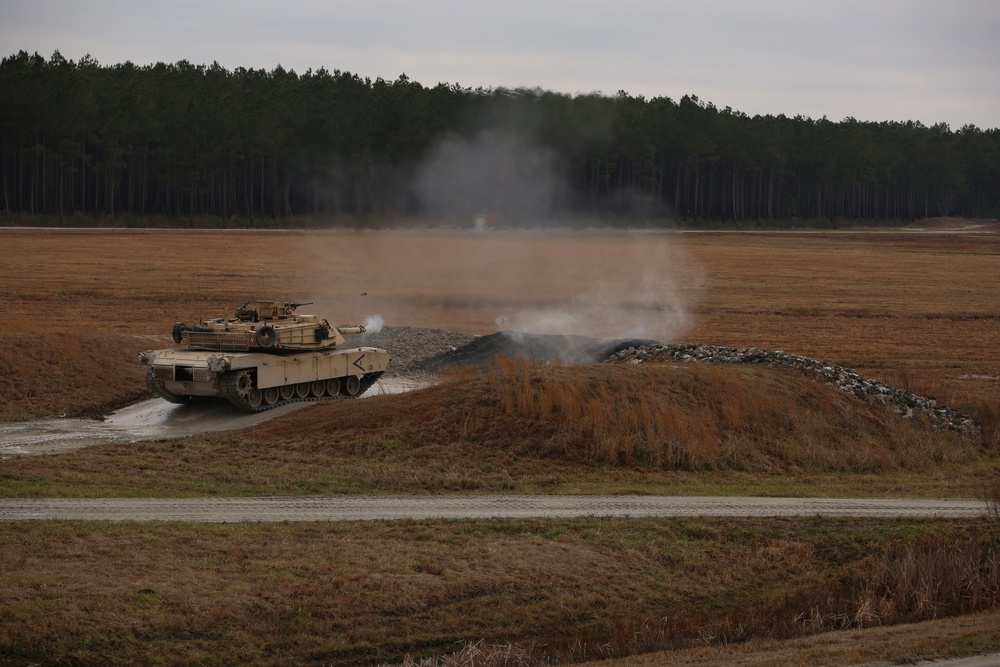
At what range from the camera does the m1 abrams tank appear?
87.7 ft

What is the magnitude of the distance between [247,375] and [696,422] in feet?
33.8

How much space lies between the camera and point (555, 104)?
46500 millimetres

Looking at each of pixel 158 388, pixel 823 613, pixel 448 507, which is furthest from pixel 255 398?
pixel 823 613

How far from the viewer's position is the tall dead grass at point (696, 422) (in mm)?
22594

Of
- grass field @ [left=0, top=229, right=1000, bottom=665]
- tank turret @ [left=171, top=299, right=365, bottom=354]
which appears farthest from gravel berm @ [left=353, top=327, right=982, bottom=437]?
tank turret @ [left=171, top=299, right=365, bottom=354]

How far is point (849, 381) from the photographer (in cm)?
2755

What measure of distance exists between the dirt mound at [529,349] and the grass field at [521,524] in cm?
554

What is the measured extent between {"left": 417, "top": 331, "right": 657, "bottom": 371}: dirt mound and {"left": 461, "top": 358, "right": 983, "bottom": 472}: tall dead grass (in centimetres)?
608

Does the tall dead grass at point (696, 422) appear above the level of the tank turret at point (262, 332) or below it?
below

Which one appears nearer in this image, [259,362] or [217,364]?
[217,364]

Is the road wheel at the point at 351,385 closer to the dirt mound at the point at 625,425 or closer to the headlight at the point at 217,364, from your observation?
the dirt mound at the point at 625,425

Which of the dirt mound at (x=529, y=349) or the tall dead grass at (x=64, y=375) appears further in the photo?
the dirt mound at (x=529, y=349)

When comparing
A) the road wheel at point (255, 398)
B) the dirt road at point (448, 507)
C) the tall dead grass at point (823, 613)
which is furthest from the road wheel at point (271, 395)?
the tall dead grass at point (823, 613)

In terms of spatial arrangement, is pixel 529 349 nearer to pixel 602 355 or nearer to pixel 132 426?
pixel 602 355
